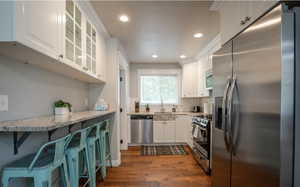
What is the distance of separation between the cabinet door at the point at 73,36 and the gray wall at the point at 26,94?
13.3 inches

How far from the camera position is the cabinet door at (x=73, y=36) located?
5.30 feet

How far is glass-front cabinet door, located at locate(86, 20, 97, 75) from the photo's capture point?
2.17 m

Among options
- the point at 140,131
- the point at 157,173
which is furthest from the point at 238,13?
the point at 140,131

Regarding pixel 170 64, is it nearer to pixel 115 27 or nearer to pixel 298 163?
pixel 115 27

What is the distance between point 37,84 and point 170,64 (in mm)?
4065

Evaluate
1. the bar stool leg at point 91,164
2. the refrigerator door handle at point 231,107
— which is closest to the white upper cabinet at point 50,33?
the bar stool leg at point 91,164

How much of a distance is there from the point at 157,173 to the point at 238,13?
8.18ft

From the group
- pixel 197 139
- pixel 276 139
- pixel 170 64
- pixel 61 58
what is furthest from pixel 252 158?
pixel 170 64

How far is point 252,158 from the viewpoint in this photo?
1.17 meters

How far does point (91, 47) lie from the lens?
91.0 inches

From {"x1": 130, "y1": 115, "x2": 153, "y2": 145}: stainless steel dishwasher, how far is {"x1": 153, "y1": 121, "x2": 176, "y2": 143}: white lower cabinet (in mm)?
135

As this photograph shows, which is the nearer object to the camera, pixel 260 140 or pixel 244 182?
pixel 260 140

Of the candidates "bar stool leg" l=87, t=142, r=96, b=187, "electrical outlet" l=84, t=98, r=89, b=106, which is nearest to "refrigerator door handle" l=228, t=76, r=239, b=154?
"bar stool leg" l=87, t=142, r=96, b=187

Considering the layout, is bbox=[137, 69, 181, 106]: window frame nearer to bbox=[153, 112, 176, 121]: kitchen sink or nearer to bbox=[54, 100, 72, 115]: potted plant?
bbox=[153, 112, 176, 121]: kitchen sink
